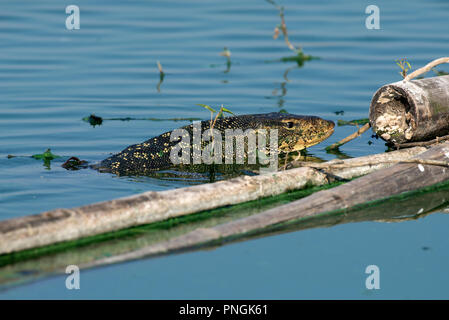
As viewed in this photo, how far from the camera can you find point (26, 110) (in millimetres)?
11211

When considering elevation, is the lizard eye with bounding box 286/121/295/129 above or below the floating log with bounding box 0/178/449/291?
above

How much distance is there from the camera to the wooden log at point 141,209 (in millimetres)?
5438

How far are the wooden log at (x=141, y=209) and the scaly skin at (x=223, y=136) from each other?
4.76ft

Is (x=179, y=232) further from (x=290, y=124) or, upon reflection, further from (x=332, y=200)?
(x=290, y=124)

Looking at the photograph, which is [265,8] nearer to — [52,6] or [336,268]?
[52,6]

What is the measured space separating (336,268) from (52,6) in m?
13.5

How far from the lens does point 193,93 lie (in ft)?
40.1

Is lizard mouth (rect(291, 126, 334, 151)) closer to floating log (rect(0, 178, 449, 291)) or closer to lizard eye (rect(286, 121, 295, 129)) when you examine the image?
lizard eye (rect(286, 121, 295, 129))

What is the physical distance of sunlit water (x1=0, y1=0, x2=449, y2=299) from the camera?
562 centimetres

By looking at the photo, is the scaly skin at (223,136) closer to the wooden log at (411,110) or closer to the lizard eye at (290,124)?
the lizard eye at (290,124)

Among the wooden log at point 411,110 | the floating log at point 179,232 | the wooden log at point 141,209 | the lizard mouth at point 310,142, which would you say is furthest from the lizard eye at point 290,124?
the floating log at point 179,232

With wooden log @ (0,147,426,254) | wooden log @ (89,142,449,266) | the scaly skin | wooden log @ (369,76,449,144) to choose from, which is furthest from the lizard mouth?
wooden log @ (89,142,449,266)

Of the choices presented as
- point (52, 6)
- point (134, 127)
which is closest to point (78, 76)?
point (134, 127)

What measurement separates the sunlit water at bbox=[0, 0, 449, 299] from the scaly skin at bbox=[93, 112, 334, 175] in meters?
0.28
